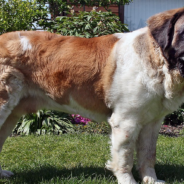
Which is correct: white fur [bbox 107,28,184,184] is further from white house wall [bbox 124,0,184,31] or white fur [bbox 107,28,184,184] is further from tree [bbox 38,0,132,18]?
white house wall [bbox 124,0,184,31]

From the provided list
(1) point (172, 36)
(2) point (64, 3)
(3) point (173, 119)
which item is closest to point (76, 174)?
(1) point (172, 36)

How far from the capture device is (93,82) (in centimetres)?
291

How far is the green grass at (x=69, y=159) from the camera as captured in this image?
3232 millimetres

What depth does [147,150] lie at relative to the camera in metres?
3.13

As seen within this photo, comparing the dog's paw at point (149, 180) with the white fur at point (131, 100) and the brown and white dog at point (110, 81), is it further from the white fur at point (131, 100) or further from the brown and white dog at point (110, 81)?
the white fur at point (131, 100)

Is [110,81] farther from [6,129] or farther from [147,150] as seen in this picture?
[6,129]

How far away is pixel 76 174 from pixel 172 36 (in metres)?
1.87

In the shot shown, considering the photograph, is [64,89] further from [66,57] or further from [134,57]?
[134,57]

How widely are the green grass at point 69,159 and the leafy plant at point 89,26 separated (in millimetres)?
2235

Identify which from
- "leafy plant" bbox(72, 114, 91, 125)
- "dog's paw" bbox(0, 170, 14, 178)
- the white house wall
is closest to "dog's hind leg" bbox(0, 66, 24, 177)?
"dog's paw" bbox(0, 170, 14, 178)

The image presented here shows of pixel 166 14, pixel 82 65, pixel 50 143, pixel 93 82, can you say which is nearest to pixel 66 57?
pixel 82 65

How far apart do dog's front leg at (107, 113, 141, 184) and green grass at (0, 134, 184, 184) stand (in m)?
0.20

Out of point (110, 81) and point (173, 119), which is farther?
point (173, 119)

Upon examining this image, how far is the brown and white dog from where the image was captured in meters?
2.67
